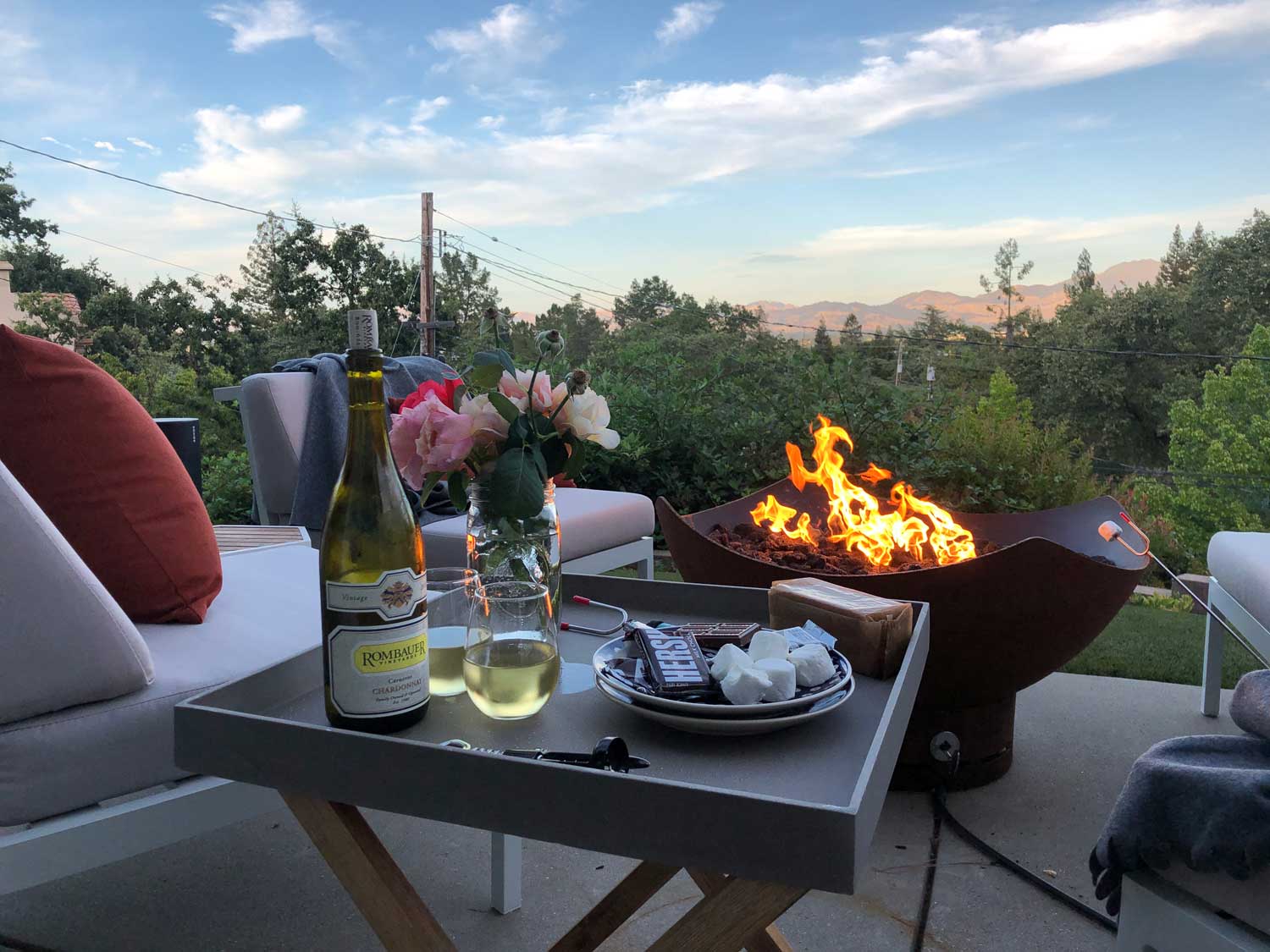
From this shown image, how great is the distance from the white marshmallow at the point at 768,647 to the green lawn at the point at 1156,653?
2.39 meters

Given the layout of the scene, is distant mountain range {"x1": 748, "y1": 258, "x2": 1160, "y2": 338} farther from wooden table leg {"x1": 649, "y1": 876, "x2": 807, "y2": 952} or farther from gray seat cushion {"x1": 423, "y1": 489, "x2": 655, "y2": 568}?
wooden table leg {"x1": 649, "y1": 876, "x2": 807, "y2": 952}

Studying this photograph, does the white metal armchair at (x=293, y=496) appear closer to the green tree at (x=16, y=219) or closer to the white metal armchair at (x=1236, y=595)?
the white metal armchair at (x=1236, y=595)

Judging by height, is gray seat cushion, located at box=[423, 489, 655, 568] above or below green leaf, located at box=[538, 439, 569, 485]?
below

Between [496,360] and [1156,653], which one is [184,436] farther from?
[1156,653]

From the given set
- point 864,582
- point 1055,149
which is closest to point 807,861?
point 864,582

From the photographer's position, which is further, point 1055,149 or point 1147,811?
point 1055,149

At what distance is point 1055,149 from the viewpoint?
2486 cm

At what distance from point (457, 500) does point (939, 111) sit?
70.7 feet

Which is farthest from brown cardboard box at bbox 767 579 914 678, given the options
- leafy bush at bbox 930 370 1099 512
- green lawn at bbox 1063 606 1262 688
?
leafy bush at bbox 930 370 1099 512

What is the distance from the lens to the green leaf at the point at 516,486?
1.12 meters

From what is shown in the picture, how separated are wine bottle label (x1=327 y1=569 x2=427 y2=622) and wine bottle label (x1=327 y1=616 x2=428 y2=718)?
0.05ft

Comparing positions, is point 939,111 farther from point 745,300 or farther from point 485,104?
point 485,104

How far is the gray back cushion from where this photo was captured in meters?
1.16

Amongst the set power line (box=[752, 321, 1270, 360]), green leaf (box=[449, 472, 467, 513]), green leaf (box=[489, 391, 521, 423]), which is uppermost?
power line (box=[752, 321, 1270, 360])
